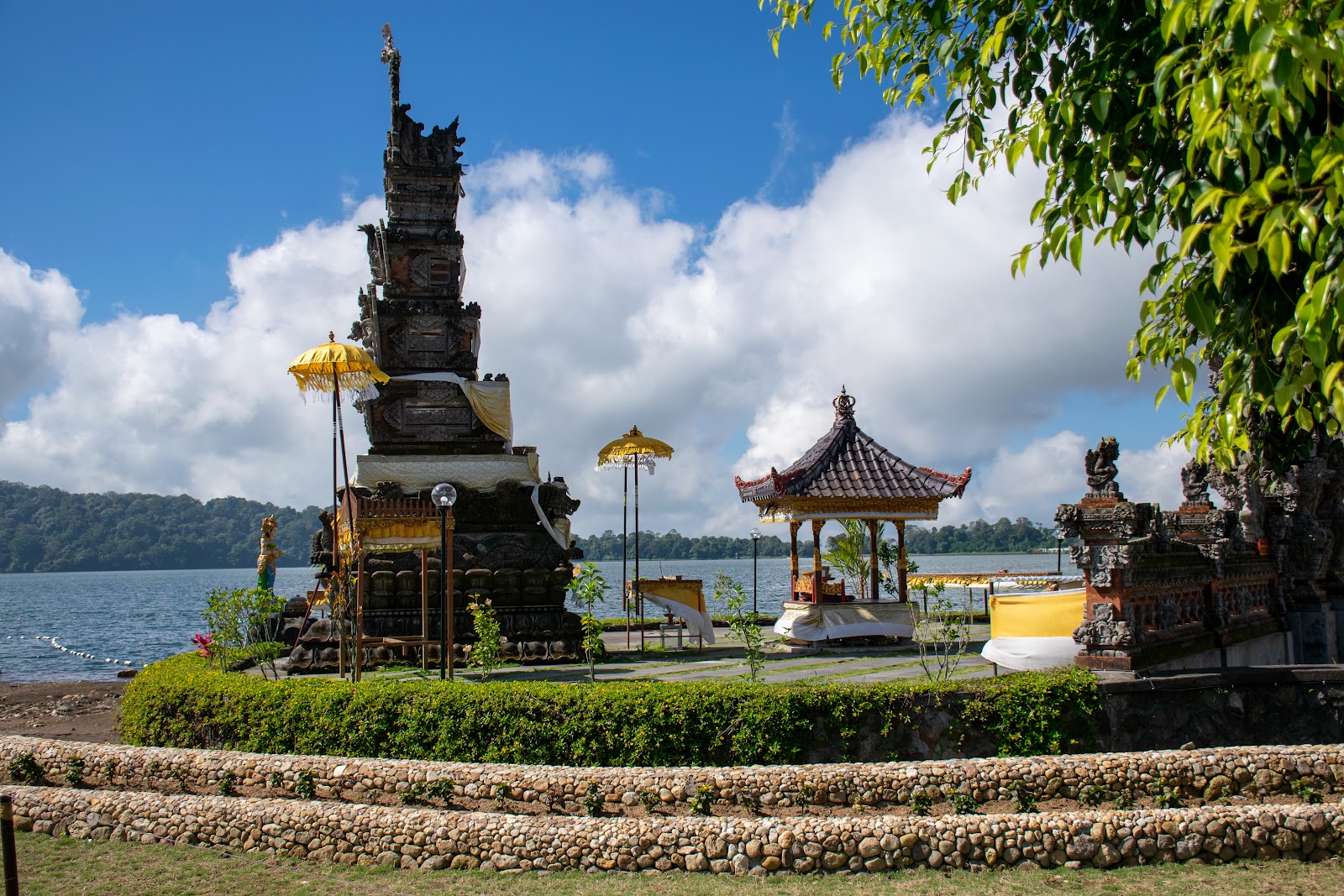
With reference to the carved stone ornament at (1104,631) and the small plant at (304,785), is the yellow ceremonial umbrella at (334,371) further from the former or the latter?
the carved stone ornament at (1104,631)

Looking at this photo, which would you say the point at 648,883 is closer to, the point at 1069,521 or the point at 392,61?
the point at 1069,521

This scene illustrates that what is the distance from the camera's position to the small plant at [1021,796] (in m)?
9.06

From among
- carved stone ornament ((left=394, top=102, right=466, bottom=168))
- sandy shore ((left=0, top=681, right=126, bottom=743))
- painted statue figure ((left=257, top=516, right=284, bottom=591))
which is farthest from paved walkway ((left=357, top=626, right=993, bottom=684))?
carved stone ornament ((left=394, top=102, right=466, bottom=168))

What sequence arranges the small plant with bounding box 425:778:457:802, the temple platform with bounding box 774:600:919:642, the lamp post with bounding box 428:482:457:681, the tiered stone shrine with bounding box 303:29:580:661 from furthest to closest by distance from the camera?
the temple platform with bounding box 774:600:919:642 < the tiered stone shrine with bounding box 303:29:580:661 < the lamp post with bounding box 428:482:457:681 < the small plant with bounding box 425:778:457:802

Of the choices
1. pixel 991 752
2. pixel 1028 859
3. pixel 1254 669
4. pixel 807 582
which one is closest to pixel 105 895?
pixel 1028 859

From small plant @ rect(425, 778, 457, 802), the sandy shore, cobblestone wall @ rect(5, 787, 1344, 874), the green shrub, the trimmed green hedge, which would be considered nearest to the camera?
cobblestone wall @ rect(5, 787, 1344, 874)

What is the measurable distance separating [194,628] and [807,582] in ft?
142

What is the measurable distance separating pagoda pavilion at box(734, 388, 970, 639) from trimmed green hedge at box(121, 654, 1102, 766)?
7854 mm

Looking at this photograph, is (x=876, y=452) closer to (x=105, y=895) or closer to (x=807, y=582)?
(x=807, y=582)

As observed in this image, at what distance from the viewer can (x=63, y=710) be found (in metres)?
18.6

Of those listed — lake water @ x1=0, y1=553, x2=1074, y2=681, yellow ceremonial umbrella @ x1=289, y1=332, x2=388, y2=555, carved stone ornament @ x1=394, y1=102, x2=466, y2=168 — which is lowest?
lake water @ x1=0, y1=553, x2=1074, y2=681

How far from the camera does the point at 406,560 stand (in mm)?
17594

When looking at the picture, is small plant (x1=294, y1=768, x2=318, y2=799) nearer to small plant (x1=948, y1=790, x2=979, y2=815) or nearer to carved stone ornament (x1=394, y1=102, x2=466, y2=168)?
small plant (x1=948, y1=790, x2=979, y2=815)

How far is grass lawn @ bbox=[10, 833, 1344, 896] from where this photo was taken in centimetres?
779
